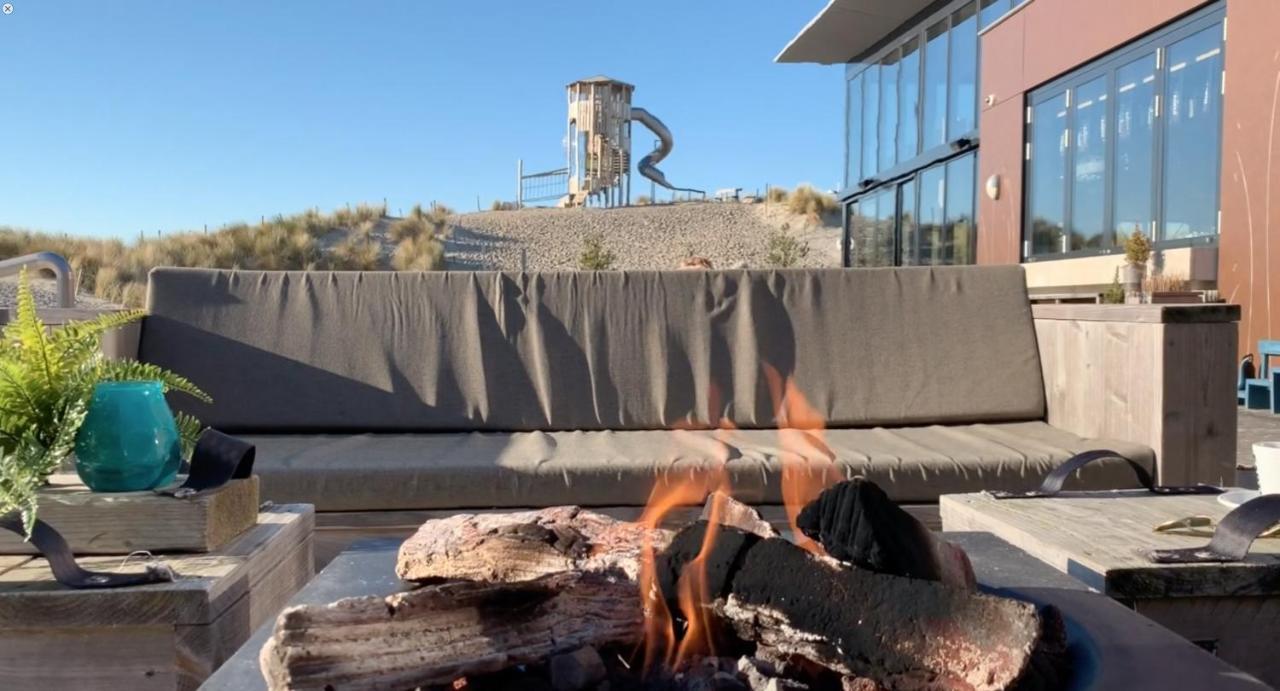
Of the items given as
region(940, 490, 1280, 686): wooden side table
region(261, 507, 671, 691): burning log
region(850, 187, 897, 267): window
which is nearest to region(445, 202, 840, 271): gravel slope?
region(850, 187, 897, 267): window

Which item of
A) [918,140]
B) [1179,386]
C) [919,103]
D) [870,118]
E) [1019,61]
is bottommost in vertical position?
[1179,386]

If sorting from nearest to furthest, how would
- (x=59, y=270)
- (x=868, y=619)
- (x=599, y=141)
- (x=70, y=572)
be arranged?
1. (x=868, y=619)
2. (x=70, y=572)
3. (x=59, y=270)
4. (x=599, y=141)

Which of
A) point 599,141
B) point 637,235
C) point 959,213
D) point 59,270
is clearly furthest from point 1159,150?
point 599,141

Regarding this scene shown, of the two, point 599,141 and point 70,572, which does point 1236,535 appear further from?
point 599,141

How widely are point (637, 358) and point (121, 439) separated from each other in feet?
6.40

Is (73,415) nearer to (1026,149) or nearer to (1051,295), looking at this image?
(1051,295)

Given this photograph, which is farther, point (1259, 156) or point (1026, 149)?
point (1026, 149)

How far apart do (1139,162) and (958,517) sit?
7.51 meters

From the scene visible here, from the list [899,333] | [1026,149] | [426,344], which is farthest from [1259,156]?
[426,344]

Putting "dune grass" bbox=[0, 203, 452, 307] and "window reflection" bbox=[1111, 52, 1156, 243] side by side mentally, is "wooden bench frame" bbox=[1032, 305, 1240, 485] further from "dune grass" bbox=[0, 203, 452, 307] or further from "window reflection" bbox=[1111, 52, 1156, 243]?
"dune grass" bbox=[0, 203, 452, 307]

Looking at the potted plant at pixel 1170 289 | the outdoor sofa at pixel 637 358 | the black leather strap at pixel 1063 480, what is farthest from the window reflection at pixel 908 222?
the black leather strap at pixel 1063 480

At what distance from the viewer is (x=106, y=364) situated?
156 cm

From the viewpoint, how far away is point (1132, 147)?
26.8ft

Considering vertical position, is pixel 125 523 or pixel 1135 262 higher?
pixel 1135 262
